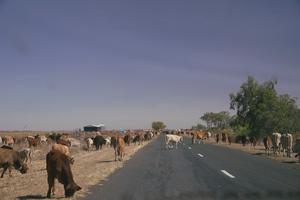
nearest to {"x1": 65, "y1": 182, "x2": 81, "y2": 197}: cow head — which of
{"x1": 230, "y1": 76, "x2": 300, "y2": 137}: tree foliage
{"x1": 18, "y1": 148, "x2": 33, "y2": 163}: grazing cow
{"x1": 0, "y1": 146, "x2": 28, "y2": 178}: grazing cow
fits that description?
{"x1": 0, "y1": 146, "x2": 28, "y2": 178}: grazing cow

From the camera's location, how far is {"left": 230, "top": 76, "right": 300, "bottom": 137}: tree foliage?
2689 inches

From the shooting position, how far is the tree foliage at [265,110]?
6831 cm

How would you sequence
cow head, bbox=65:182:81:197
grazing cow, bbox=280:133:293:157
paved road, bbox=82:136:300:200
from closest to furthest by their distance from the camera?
cow head, bbox=65:182:81:197, paved road, bbox=82:136:300:200, grazing cow, bbox=280:133:293:157

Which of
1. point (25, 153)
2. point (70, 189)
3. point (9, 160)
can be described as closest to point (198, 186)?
point (70, 189)

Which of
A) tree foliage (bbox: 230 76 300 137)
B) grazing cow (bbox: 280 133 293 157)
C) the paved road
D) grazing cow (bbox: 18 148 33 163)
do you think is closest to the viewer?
the paved road

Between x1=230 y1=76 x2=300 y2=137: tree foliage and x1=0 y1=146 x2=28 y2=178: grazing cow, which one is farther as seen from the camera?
x1=230 y1=76 x2=300 y2=137: tree foliage

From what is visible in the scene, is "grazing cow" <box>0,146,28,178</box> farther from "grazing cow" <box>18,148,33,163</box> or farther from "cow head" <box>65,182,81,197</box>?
"cow head" <box>65,182,81,197</box>

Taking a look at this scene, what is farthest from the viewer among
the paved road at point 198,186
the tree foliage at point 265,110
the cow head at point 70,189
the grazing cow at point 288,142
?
the tree foliage at point 265,110

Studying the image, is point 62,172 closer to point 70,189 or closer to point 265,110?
point 70,189

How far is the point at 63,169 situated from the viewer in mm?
13039

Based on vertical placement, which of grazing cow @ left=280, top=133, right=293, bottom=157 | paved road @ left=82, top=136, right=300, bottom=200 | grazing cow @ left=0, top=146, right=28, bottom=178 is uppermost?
Result: grazing cow @ left=280, top=133, right=293, bottom=157

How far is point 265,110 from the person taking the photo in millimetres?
73938

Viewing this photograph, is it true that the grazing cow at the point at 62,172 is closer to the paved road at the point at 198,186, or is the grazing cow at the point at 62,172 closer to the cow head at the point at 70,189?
the cow head at the point at 70,189

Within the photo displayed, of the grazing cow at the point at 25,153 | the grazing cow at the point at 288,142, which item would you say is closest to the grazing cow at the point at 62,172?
the grazing cow at the point at 25,153
